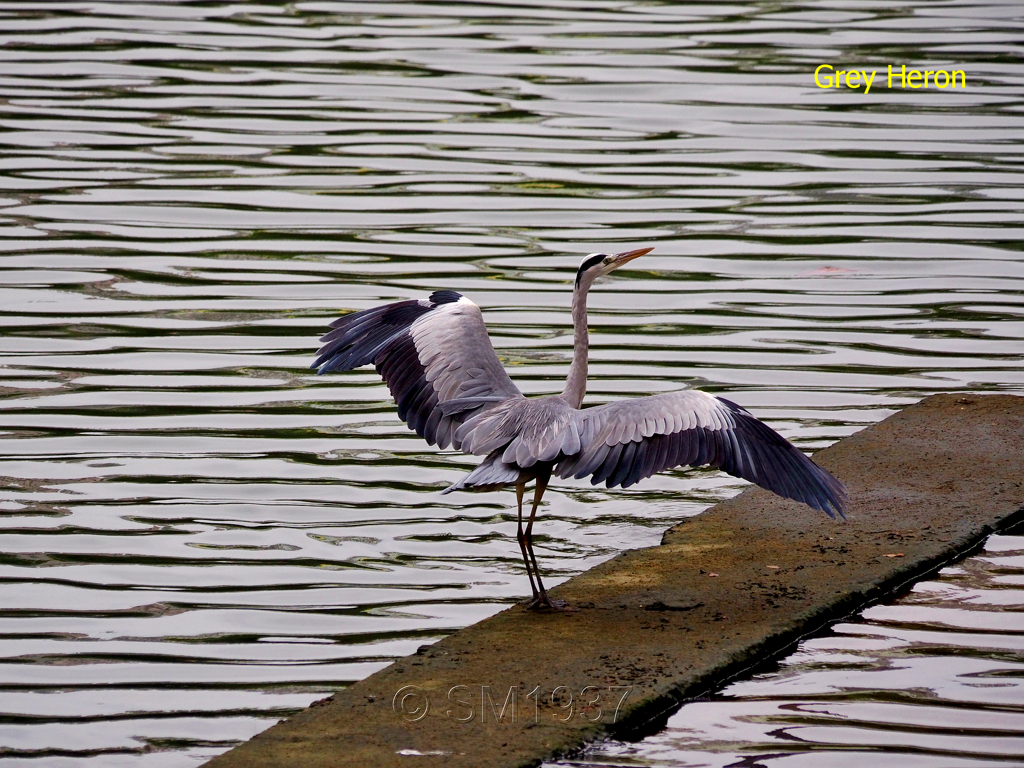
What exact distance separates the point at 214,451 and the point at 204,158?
5779mm

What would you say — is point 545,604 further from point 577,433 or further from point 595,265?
point 595,265

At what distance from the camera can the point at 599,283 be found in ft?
35.9

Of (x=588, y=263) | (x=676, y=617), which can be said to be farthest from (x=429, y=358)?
(x=676, y=617)

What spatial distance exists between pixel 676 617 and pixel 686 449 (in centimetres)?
60

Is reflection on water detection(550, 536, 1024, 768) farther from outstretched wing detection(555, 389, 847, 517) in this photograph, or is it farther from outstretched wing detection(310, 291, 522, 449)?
outstretched wing detection(310, 291, 522, 449)

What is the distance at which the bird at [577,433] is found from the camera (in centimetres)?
559

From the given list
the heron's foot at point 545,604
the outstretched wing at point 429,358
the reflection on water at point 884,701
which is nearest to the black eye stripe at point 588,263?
the outstretched wing at point 429,358

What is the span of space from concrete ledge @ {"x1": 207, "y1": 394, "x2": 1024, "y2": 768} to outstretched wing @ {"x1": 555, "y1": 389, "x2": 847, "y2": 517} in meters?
0.44

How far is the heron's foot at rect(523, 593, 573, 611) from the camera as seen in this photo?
5.68 metres

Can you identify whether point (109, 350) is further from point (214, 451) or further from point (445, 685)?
point (445, 685)

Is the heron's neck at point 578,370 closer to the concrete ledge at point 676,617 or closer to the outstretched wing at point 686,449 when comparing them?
the outstretched wing at point 686,449

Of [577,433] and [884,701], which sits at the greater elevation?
[577,433]

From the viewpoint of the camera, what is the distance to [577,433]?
5.66 m

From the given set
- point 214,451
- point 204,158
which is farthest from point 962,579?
point 204,158
